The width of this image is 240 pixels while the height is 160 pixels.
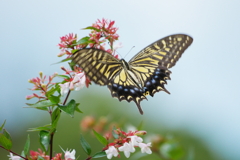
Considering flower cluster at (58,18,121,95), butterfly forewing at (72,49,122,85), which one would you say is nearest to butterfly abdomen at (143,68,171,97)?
butterfly forewing at (72,49,122,85)

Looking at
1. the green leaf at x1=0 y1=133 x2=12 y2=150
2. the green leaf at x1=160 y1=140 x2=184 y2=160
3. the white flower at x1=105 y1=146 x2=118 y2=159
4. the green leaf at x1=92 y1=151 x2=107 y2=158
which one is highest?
the green leaf at x1=160 y1=140 x2=184 y2=160

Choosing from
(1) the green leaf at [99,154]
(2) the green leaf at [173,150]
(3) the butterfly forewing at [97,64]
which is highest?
(3) the butterfly forewing at [97,64]

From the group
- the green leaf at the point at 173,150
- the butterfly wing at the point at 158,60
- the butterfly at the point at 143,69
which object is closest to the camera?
the green leaf at the point at 173,150

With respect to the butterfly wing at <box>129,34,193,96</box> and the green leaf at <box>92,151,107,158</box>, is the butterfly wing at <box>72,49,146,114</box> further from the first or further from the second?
the green leaf at <box>92,151,107,158</box>

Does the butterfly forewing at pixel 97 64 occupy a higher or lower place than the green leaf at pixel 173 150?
higher

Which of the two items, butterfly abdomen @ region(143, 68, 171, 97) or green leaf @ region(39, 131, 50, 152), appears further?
butterfly abdomen @ region(143, 68, 171, 97)

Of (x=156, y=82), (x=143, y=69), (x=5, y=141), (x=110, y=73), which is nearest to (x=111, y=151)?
(x=5, y=141)

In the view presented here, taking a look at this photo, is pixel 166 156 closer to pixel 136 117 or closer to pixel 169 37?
pixel 169 37

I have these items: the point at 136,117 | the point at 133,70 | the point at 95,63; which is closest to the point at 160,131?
the point at 136,117

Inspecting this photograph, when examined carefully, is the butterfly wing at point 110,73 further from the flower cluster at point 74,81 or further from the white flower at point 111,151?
the white flower at point 111,151

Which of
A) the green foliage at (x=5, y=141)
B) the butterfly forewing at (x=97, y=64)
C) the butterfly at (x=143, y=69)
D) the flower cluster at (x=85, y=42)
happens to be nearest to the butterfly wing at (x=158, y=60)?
the butterfly at (x=143, y=69)
